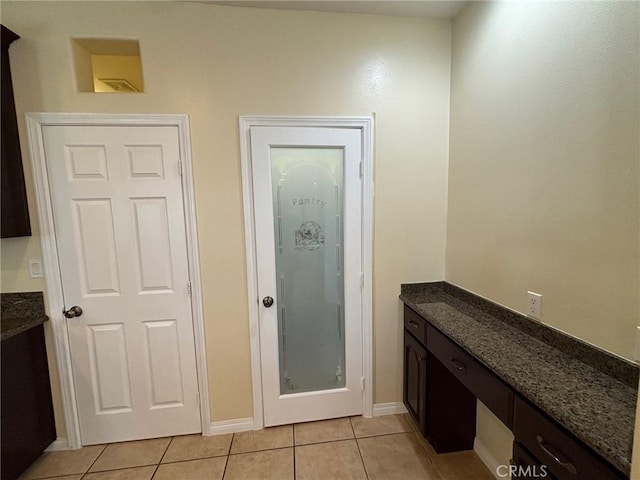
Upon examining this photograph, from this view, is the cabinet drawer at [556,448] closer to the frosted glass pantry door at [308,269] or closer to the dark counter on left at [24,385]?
the frosted glass pantry door at [308,269]

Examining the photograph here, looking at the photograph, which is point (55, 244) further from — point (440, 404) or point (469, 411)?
point (469, 411)

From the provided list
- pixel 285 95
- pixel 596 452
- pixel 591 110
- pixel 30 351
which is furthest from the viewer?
pixel 285 95

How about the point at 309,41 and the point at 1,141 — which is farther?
the point at 309,41

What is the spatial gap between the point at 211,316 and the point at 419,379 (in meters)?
1.44

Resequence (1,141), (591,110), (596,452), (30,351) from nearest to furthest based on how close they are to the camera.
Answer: (596,452)
(591,110)
(1,141)
(30,351)

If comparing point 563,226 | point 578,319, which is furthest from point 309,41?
point 578,319

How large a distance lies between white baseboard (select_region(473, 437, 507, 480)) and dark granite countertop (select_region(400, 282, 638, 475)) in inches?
33.7

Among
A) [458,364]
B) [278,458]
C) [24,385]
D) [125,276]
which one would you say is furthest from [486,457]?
[24,385]

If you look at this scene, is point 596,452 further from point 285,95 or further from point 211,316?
point 285,95

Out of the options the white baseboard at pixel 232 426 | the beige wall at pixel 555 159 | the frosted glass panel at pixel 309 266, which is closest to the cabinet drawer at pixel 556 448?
the beige wall at pixel 555 159

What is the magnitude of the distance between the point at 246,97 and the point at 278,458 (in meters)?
2.31

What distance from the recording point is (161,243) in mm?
1966

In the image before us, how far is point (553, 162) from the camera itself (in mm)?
1325

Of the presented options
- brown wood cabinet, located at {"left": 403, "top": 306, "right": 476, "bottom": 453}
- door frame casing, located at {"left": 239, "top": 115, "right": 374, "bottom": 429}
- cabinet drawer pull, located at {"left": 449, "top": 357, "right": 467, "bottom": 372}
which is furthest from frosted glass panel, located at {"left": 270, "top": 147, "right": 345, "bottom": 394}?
cabinet drawer pull, located at {"left": 449, "top": 357, "right": 467, "bottom": 372}
